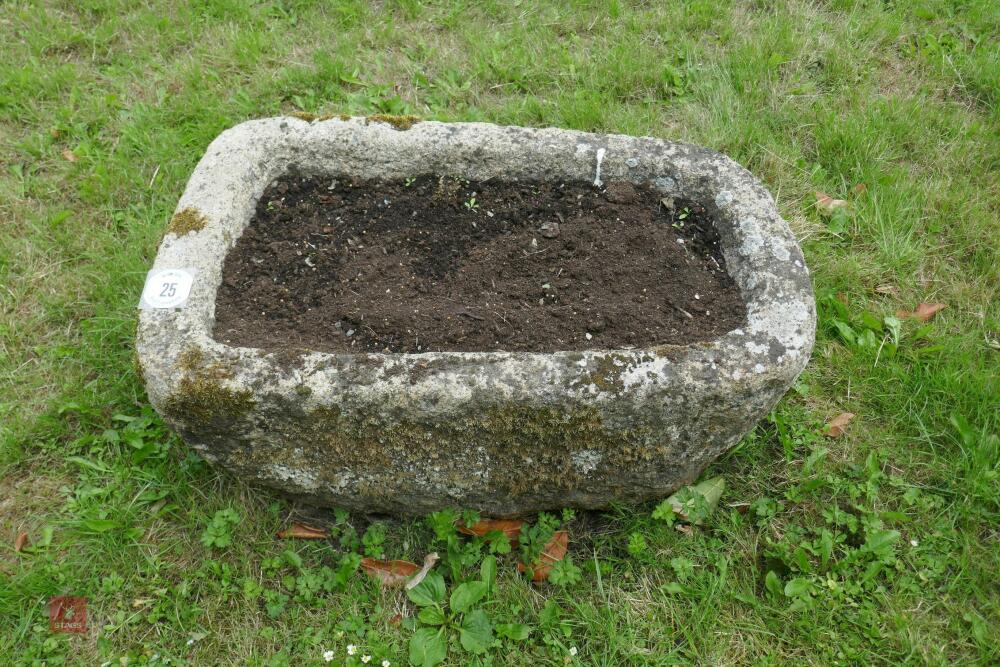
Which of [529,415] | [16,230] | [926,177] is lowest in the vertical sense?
[16,230]

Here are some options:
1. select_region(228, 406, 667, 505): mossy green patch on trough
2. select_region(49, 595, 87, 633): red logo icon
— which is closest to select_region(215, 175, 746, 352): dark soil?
select_region(228, 406, 667, 505): mossy green patch on trough

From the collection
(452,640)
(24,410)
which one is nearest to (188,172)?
(24,410)

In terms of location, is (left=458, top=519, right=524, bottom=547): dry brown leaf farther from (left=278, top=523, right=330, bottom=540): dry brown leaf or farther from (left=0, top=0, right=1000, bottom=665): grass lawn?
(left=278, top=523, right=330, bottom=540): dry brown leaf

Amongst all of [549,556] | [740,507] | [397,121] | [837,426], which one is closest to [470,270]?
[397,121]

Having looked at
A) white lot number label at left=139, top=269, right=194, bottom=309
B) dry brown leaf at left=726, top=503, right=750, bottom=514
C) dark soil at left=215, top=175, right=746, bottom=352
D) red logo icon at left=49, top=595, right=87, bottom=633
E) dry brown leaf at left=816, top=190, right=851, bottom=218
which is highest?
white lot number label at left=139, top=269, right=194, bottom=309

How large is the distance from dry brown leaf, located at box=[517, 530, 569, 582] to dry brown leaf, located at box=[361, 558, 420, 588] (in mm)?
344

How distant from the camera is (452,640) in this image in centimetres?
213

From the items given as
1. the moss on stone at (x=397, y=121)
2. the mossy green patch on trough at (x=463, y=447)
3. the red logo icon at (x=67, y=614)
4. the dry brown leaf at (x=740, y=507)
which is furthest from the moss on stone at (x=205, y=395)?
the dry brown leaf at (x=740, y=507)

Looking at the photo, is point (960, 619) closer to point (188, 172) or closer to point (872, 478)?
point (872, 478)

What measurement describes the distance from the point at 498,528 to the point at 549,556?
7.2 inches

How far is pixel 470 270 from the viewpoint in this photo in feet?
7.92

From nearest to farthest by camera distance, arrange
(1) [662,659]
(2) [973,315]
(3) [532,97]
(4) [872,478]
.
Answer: (1) [662,659], (4) [872,478], (2) [973,315], (3) [532,97]

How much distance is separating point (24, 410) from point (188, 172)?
1320mm

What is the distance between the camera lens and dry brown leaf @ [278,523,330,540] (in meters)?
2.34
